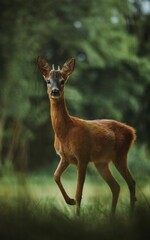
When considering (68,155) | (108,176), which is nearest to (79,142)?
(68,155)

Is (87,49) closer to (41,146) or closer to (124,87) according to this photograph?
(124,87)

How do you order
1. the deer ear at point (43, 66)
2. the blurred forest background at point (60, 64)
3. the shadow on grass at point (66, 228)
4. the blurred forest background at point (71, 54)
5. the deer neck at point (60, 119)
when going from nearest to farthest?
the shadow on grass at point (66, 228)
the deer ear at point (43, 66)
the deer neck at point (60, 119)
the blurred forest background at point (60, 64)
the blurred forest background at point (71, 54)

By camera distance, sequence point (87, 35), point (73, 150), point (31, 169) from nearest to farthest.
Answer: point (73, 150) < point (31, 169) < point (87, 35)

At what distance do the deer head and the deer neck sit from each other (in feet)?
0.18

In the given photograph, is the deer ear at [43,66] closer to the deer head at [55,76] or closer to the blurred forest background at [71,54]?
the deer head at [55,76]

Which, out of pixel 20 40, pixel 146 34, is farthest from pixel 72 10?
pixel 146 34

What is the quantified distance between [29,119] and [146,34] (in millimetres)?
5072

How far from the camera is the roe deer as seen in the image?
2.15 m

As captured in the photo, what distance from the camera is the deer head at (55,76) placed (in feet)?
7.07

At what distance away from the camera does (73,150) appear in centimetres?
217

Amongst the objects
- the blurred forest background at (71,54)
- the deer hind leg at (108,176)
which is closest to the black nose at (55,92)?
the deer hind leg at (108,176)

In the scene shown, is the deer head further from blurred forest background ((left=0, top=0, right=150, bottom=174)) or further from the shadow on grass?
blurred forest background ((left=0, top=0, right=150, bottom=174))

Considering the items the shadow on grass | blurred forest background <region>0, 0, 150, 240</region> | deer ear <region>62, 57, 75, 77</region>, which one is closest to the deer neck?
deer ear <region>62, 57, 75, 77</region>

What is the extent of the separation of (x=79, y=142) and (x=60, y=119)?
5.1 inches
